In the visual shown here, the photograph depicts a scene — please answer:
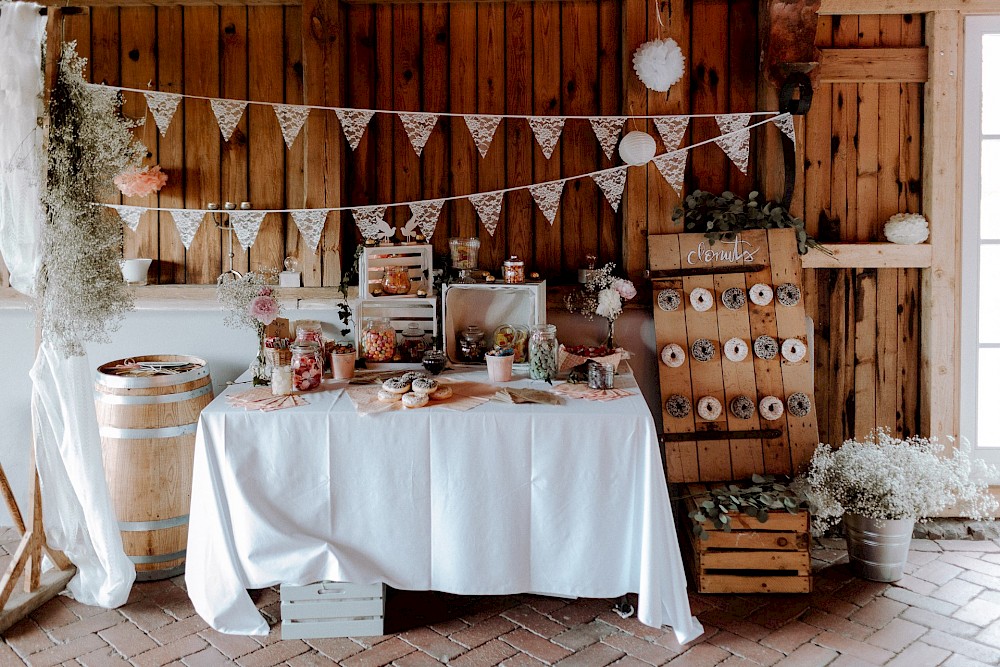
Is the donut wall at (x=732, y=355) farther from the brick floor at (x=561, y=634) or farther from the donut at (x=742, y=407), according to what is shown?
the brick floor at (x=561, y=634)

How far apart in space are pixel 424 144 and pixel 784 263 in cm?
173

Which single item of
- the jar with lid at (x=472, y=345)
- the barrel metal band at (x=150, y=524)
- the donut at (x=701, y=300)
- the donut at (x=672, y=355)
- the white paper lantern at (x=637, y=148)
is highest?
the white paper lantern at (x=637, y=148)

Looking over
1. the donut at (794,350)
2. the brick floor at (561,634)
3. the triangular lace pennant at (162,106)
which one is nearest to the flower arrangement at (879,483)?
the brick floor at (561,634)

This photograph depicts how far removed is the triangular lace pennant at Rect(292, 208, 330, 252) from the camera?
375 cm

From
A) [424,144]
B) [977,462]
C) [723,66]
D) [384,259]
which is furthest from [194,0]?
[977,462]

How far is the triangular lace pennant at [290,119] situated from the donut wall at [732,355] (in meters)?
1.67

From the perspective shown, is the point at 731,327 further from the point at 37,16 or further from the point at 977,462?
the point at 37,16

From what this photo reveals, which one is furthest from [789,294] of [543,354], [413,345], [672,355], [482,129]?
[413,345]

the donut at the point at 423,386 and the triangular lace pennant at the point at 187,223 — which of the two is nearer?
the donut at the point at 423,386

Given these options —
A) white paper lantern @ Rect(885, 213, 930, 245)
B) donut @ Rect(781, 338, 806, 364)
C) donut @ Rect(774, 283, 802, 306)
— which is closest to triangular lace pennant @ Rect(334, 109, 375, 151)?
donut @ Rect(774, 283, 802, 306)

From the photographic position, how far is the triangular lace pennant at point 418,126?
3721 millimetres

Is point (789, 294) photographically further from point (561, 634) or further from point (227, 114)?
point (227, 114)

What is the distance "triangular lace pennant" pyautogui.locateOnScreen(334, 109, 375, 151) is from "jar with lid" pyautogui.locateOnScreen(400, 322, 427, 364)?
0.86 m

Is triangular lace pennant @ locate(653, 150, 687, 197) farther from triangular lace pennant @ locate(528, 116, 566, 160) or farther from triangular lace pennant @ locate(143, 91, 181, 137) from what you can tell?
triangular lace pennant @ locate(143, 91, 181, 137)
